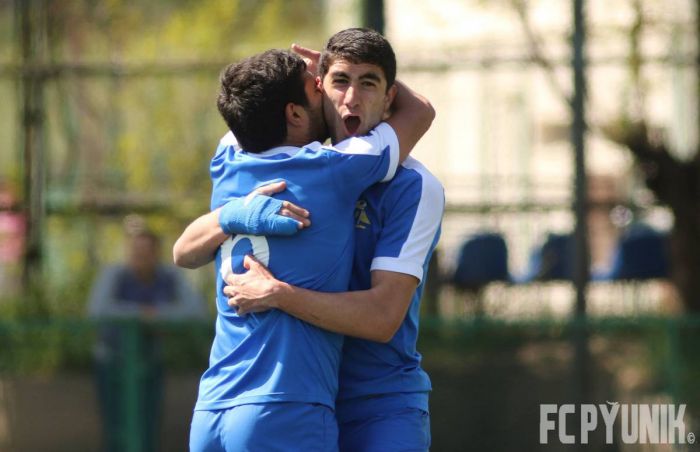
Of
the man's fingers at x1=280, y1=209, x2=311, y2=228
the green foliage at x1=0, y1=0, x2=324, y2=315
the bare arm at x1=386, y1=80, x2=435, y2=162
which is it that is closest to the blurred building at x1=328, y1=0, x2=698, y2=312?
the green foliage at x1=0, y1=0, x2=324, y2=315

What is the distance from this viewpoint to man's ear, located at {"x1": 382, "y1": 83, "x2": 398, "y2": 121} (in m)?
3.39

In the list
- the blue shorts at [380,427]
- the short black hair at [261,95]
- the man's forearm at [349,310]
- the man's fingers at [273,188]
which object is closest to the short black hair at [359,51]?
the short black hair at [261,95]

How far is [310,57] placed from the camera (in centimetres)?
339

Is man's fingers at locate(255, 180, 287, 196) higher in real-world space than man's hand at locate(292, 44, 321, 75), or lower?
lower

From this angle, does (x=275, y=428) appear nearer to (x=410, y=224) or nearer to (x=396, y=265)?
(x=396, y=265)

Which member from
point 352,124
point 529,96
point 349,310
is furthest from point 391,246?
point 529,96

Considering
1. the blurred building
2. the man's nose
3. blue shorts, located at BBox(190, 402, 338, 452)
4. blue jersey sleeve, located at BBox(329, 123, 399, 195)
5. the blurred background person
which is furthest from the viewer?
the blurred building

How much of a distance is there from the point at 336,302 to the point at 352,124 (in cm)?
50

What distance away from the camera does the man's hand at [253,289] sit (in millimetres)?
3064

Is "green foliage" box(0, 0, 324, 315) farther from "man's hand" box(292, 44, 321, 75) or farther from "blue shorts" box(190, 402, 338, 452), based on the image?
"blue shorts" box(190, 402, 338, 452)

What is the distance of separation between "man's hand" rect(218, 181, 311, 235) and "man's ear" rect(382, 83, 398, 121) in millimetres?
433

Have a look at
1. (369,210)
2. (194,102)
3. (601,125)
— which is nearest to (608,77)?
(601,125)

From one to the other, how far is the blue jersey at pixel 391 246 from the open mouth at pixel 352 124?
162 millimetres

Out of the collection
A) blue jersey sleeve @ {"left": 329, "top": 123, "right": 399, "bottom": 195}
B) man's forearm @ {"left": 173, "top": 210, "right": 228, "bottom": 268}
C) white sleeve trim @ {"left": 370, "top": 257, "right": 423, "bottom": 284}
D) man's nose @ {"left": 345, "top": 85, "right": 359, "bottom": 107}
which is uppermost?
man's nose @ {"left": 345, "top": 85, "right": 359, "bottom": 107}
